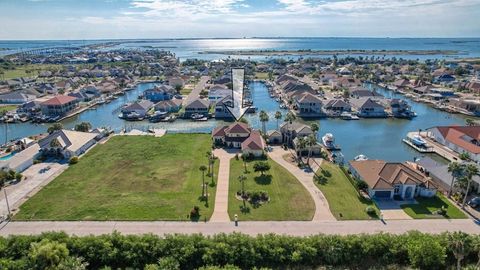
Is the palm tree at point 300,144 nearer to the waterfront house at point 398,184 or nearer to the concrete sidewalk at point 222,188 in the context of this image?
the concrete sidewalk at point 222,188

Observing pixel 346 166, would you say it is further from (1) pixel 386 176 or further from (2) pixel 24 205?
(2) pixel 24 205

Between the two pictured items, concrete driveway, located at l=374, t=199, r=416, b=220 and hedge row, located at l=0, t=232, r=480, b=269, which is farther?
concrete driveway, located at l=374, t=199, r=416, b=220

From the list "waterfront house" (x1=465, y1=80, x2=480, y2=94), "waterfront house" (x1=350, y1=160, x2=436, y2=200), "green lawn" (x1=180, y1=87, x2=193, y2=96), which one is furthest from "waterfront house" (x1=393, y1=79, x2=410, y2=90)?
"waterfront house" (x1=350, y1=160, x2=436, y2=200)

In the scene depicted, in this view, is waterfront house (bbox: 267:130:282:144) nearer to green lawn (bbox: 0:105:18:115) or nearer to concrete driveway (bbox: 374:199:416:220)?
concrete driveway (bbox: 374:199:416:220)

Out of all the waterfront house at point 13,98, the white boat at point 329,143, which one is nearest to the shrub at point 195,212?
the white boat at point 329,143

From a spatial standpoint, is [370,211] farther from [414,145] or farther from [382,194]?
[414,145]

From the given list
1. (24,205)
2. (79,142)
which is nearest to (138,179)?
(24,205)
